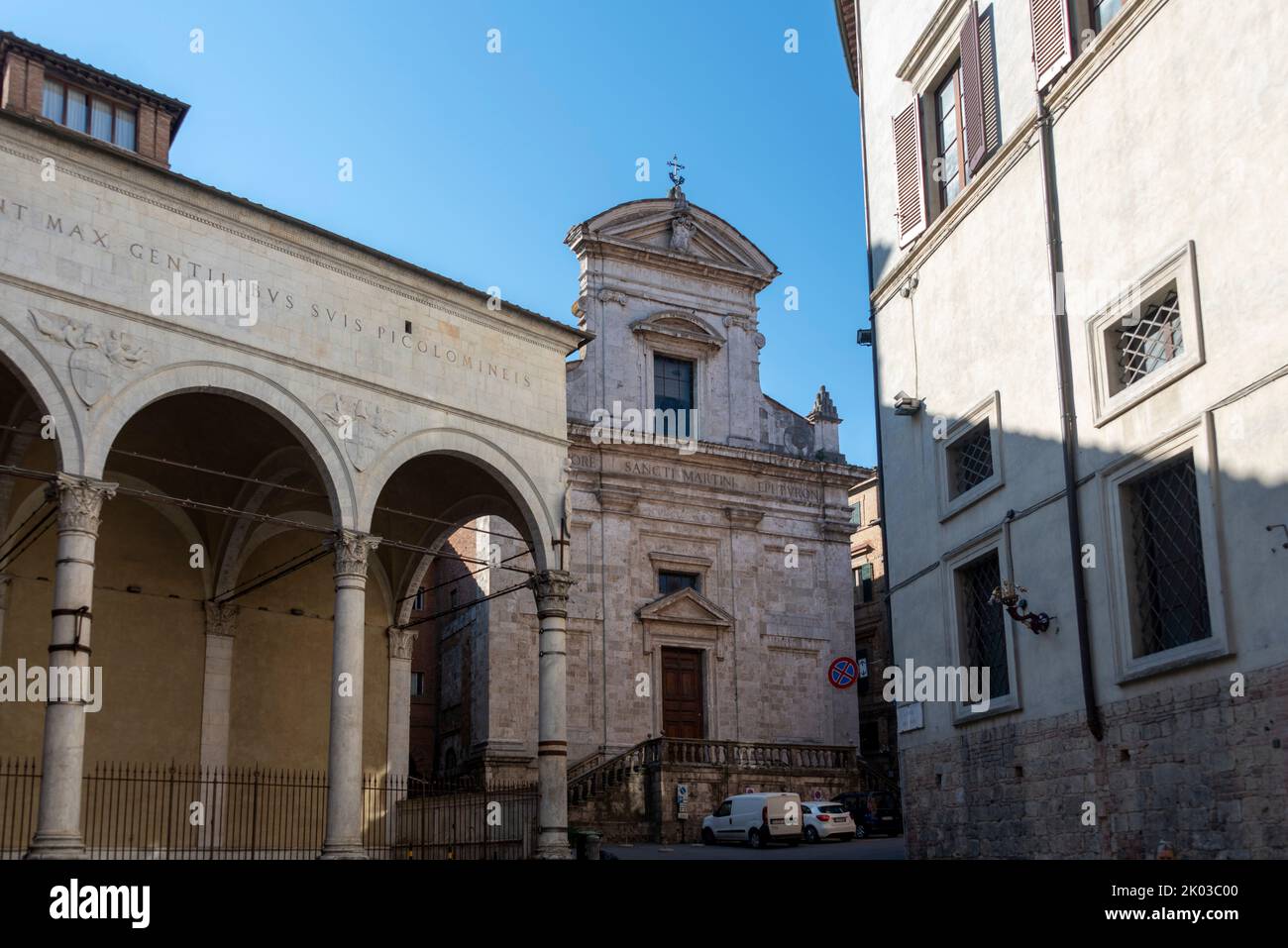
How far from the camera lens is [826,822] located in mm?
27656

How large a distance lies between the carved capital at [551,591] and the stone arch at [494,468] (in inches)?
7.4

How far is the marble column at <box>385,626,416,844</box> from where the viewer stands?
23.0 metres

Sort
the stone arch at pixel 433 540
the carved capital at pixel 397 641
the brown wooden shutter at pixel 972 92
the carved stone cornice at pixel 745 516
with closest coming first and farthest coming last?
1. the brown wooden shutter at pixel 972 92
2. the stone arch at pixel 433 540
3. the carved capital at pixel 397 641
4. the carved stone cornice at pixel 745 516

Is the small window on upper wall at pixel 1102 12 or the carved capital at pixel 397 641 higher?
the small window on upper wall at pixel 1102 12

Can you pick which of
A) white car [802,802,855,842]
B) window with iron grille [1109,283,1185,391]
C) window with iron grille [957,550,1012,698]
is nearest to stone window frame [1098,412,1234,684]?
window with iron grille [1109,283,1185,391]

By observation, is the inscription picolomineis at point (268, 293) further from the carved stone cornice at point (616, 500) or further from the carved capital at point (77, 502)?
the carved stone cornice at point (616, 500)

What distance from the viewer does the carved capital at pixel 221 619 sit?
21.7 metres

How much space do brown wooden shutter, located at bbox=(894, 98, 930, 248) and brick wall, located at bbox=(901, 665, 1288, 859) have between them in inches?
292

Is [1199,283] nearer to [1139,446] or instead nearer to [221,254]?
[1139,446]

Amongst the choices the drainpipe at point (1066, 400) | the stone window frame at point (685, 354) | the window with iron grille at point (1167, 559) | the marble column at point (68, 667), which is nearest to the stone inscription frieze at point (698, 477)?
the stone window frame at point (685, 354)

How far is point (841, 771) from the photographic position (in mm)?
31828

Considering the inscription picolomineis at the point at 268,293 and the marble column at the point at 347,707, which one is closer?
the inscription picolomineis at the point at 268,293

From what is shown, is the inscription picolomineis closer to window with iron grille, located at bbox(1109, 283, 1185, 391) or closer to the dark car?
window with iron grille, located at bbox(1109, 283, 1185, 391)
